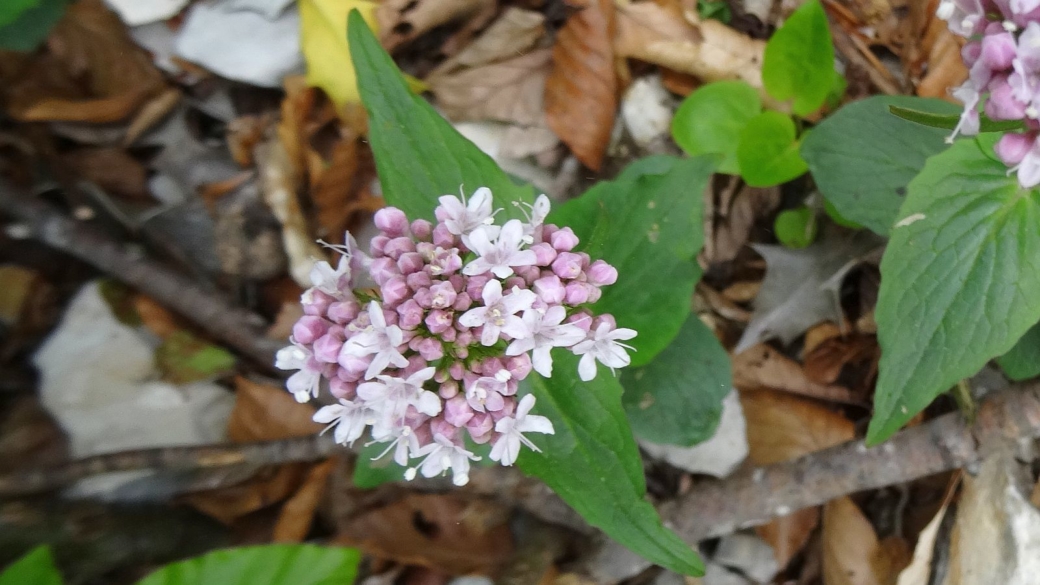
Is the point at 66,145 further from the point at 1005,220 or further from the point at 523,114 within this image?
the point at 1005,220

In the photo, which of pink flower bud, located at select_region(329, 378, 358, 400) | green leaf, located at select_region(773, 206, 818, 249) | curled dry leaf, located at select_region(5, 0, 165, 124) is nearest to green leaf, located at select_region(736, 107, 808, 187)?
green leaf, located at select_region(773, 206, 818, 249)

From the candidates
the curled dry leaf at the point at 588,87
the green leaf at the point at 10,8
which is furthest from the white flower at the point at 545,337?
the green leaf at the point at 10,8

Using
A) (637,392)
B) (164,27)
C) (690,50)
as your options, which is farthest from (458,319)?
(164,27)

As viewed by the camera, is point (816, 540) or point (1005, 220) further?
point (816, 540)

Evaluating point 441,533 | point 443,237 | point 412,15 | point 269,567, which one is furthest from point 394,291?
point 412,15

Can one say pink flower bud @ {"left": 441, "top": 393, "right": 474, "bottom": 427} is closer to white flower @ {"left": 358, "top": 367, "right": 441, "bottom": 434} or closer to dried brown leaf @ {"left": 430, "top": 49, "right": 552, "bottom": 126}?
white flower @ {"left": 358, "top": 367, "right": 441, "bottom": 434}

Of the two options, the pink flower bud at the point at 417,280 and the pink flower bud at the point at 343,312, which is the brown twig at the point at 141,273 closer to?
the pink flower bud at the point at 343,312

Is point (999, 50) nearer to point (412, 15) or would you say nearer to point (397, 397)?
point (397, 397)
